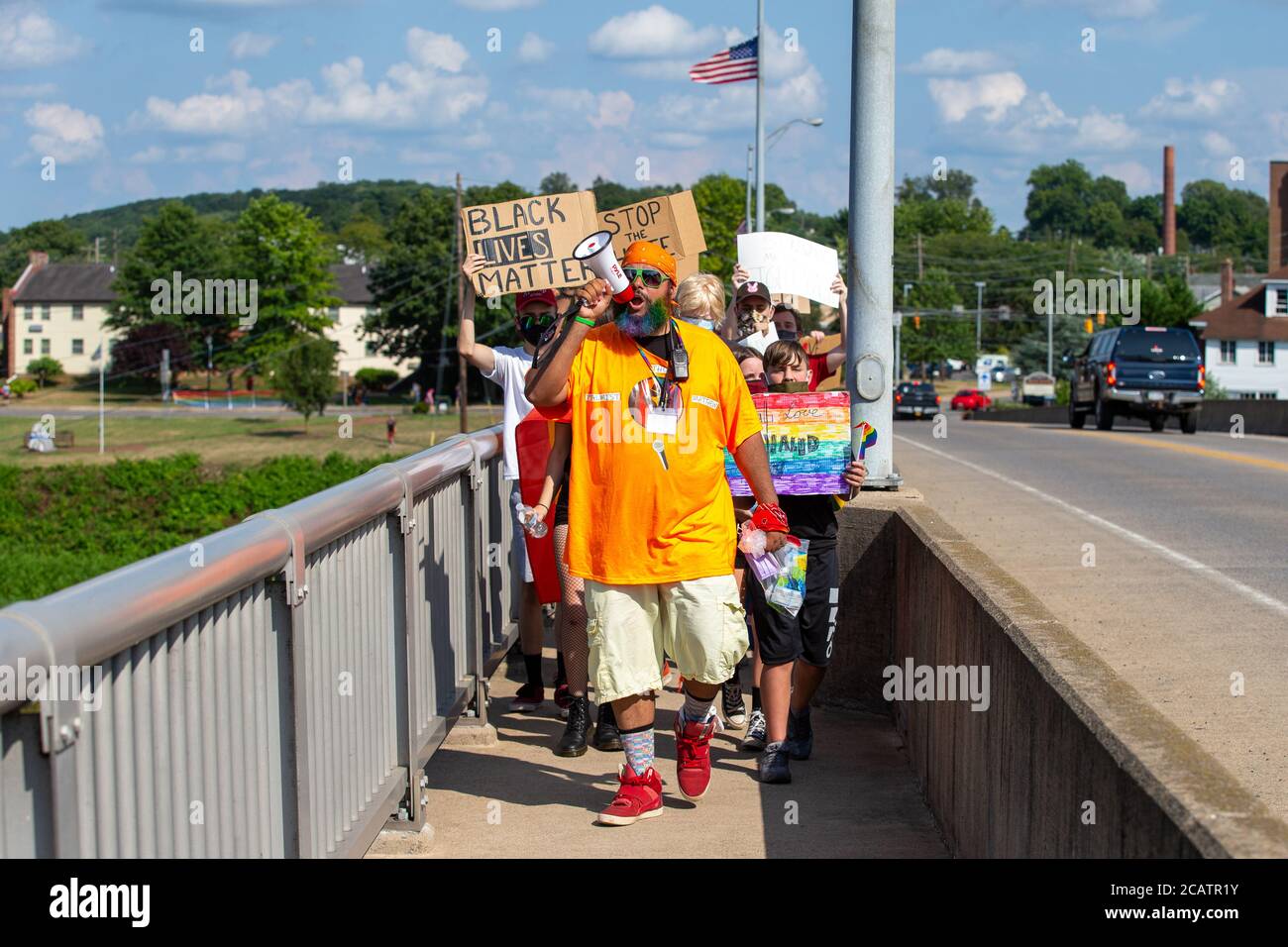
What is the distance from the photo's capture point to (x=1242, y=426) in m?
35.8

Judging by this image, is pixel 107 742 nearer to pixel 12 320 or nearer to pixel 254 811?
pixel 254 811

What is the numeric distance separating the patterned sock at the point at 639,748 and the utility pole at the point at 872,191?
3.51 metres

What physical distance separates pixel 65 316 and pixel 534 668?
486 feet

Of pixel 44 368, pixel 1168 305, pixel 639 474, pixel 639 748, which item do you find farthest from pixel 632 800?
pixel 44 368

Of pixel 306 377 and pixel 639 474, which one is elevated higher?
pixel 639 474

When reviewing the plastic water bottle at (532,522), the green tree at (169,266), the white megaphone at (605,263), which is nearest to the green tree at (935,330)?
the green tree at (169,266)

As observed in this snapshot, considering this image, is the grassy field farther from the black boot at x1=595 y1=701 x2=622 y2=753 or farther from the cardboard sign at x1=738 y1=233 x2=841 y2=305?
the black boot at x1=595 y1=701 x2=622 y2=753

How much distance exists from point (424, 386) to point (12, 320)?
5201cm

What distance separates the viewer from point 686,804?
6.52 metres

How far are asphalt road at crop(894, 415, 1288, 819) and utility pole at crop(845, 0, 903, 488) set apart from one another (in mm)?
1585

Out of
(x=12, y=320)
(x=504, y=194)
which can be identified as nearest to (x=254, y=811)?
(x=504, y=194)

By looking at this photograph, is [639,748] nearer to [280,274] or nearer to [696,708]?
[696,708]

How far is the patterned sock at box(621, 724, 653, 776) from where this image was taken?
20.1ft

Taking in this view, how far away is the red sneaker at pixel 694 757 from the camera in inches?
248
